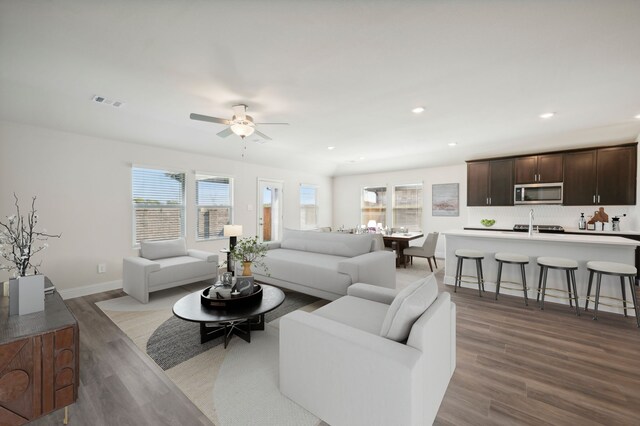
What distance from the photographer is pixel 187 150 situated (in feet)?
17.7

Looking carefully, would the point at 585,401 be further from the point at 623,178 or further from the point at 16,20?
the point at 623,178

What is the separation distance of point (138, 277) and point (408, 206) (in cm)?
674

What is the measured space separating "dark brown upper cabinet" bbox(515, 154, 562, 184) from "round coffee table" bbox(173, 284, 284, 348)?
19.6 ft

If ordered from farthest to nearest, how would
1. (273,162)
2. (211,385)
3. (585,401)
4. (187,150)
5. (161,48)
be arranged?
A: (273,162), (187,150), (161,48), (211,385), (585,401)

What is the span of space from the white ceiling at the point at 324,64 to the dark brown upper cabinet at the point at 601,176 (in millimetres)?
426

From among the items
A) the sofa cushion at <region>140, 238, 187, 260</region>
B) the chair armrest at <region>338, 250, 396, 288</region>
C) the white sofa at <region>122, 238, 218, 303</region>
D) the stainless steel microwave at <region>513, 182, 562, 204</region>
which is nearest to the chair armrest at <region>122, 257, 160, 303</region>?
the white sofa at <region>122, 238, 218, 303</region>

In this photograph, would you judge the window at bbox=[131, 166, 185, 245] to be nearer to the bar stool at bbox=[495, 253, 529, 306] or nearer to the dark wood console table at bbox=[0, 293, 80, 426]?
the dark wood console table at bbox=[0, 293, 80, 426]

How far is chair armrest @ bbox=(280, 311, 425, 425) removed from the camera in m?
1.34

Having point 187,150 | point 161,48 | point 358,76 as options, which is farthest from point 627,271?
point 187,150

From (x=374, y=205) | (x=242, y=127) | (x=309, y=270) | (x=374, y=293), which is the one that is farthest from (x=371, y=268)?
(x=374, y=205)

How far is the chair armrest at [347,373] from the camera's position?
4.41ft

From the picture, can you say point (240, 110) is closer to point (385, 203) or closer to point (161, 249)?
point (161, 249)

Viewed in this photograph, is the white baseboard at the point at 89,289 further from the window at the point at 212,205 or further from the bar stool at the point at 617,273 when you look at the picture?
the bar stool at the point at 617,273

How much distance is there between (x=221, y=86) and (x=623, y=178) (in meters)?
7.08
